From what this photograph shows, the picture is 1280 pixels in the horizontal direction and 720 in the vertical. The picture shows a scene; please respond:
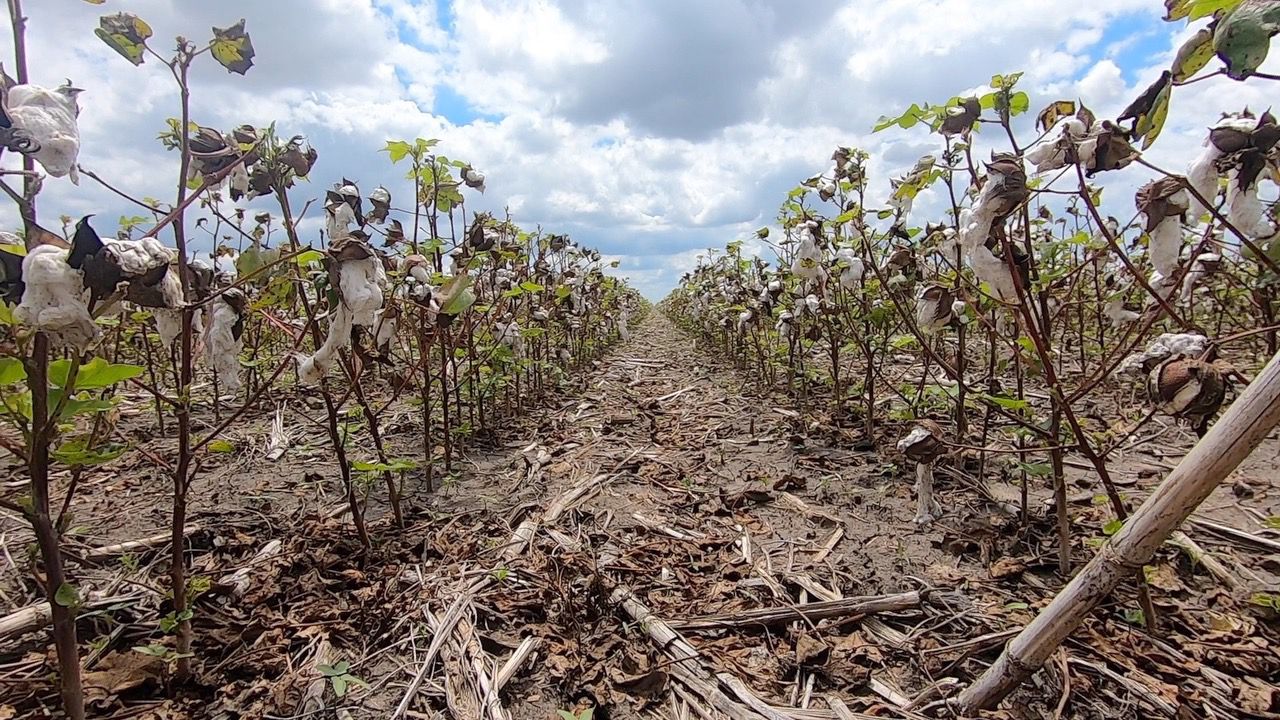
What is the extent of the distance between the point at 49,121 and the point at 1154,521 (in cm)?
213

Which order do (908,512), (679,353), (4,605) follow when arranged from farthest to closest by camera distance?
(679,353)
(908,512)
(4,605)

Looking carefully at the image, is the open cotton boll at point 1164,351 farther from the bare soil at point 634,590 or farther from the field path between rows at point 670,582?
the field path between rows at point 670,582

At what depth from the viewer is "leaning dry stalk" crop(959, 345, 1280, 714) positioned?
3.38 feet

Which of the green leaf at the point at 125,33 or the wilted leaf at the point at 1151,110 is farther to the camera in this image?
the green leaf at the point at 125,33

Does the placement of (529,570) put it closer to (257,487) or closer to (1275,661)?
(257,487)

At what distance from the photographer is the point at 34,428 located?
1.29 m

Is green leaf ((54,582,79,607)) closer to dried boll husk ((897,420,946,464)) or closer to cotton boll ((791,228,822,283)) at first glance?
dried boll husk ((897,420,946,464))

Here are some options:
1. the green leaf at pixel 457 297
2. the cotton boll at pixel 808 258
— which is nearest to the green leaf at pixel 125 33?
the green leaf at pixel 457 297

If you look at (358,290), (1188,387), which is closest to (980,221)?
(1188,387)

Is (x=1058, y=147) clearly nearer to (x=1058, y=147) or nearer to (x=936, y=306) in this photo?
(x=1058, y=147)

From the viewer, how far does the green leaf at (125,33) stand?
5.05 feet

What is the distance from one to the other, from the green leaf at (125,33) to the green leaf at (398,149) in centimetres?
167

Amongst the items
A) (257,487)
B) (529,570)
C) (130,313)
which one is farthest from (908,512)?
(130,313)

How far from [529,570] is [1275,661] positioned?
99.1 inches
